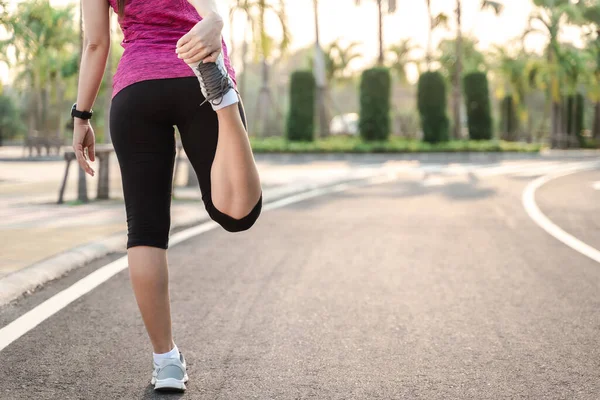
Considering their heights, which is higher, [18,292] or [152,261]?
[152,261]

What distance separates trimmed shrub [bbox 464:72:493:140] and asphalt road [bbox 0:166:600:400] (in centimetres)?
3164

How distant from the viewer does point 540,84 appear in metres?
46.7

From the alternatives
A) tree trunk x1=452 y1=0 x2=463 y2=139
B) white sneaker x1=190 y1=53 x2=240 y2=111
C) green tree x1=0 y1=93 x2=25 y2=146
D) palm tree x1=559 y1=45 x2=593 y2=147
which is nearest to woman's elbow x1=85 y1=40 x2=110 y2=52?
white sneaker x1=190 y1=53 x2=240 y2=111

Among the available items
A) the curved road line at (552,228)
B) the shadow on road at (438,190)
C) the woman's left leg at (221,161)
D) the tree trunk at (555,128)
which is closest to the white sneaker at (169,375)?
the woman's left leg at (221,161)

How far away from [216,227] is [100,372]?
230 inches

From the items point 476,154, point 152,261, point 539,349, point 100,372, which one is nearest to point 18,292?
point 100,372

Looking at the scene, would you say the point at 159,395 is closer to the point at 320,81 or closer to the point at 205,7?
the point at 205,7

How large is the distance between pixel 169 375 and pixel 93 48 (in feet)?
4.37

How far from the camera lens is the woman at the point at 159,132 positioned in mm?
3232

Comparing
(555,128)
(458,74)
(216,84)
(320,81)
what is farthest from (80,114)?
(555,128)

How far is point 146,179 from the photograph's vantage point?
3.36 m

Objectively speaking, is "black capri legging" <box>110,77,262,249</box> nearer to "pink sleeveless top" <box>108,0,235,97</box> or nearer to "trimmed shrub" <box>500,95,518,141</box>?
"pink sleeveless top" <box>108,0,235,97</box>

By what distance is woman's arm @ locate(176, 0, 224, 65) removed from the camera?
2.79 m

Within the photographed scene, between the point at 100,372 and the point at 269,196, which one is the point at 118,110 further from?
the point at 269,196
